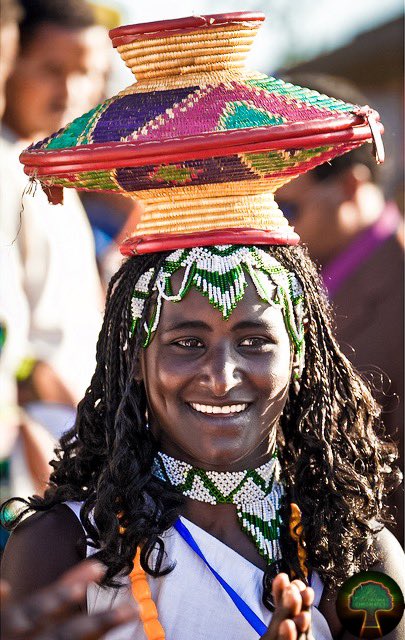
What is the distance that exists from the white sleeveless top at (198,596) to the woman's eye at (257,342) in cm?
49

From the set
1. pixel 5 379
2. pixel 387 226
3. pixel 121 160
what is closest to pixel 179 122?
pixel 121 160

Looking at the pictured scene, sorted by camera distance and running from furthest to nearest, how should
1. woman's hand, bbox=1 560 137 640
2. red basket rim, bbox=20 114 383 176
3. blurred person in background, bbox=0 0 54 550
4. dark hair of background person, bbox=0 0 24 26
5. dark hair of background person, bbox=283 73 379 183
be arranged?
dark hair of background person, bbox=283 73 379 183
dark hair of background person, bbox=0 0 24 26
blurred person in background, bbox=0 0 54 550
red basket rim, bbox=20 114 383 176
woman's hand, bbox=1 560 137 640

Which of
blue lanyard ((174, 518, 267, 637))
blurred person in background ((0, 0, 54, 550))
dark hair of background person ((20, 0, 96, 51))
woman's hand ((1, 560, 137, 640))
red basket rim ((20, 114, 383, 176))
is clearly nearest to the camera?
woman's hand ((1, 560, 137, 640))

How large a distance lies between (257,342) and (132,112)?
25.8 inches

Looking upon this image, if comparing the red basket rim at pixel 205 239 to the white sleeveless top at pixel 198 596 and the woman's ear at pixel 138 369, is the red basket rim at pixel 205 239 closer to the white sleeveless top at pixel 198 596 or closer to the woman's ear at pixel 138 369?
the woman's ear at pixel 138 369

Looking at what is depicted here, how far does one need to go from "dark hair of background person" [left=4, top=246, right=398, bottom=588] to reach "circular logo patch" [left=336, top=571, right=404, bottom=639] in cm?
15

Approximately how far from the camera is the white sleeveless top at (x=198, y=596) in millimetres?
2988

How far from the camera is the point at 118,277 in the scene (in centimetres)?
322

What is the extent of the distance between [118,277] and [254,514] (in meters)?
0.72

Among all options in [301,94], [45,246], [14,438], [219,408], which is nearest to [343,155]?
[45,246]

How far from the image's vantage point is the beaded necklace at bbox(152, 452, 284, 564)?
3113 mm

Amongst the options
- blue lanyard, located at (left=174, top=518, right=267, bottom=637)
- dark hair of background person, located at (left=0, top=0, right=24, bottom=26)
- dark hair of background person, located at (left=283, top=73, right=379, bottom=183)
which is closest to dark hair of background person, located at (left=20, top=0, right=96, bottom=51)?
dark hair of background person, located at (left=0, top=0, right=24, bottom=26)

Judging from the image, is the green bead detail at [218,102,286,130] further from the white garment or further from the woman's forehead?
the white garment

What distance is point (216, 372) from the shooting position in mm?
2951
